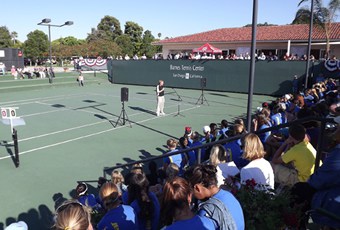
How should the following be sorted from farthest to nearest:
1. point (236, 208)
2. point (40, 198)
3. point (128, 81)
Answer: point (128, 81), point (40, 198), point (236, 208)

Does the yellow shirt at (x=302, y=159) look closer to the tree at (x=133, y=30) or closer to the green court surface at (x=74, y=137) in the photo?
the green court surface at (x=74, y=137)

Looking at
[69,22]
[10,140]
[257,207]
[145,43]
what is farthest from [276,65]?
[145,43]

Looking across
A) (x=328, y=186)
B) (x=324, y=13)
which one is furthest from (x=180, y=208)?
(x=324, y=13)

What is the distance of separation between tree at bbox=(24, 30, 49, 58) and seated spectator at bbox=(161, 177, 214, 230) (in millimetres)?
75523

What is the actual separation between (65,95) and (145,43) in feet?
167

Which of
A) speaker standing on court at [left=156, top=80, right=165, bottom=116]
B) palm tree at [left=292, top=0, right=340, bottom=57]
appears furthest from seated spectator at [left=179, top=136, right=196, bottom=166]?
palm tree at [left=292, top=0, right=340, bottom=57]

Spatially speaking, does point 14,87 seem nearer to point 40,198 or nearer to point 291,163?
point 40,198

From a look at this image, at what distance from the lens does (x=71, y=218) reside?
2.71m

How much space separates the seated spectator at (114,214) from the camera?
12.3 feet

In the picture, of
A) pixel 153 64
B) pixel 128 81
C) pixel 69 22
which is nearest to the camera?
pixel 69 22

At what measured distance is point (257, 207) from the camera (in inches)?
129

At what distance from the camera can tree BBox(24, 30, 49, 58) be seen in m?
70.1

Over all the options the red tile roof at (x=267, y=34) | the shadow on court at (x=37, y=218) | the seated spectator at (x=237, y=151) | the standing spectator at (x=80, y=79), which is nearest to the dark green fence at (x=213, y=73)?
the standing spectator at (x=80, y=79)

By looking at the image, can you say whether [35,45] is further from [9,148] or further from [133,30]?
[9,148]
